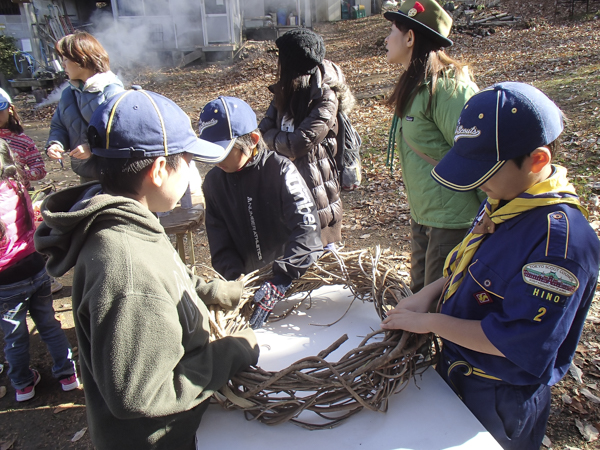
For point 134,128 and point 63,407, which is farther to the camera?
point 63,407

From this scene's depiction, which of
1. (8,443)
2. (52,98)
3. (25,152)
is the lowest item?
(8,443)

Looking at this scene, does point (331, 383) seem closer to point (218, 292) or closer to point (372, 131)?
point (218, 292)

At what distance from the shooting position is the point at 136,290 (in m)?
1.17

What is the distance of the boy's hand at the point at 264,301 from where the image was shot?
196 centimetres

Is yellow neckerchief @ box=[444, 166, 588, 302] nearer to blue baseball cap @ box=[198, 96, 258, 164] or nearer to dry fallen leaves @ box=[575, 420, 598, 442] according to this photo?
blue baseball cap @ box=[198, 96, 258, 164]

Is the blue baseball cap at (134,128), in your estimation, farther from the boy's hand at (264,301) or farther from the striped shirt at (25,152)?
the striped shirt at (25,152)

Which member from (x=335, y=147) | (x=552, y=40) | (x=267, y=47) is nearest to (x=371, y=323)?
(x=335, y=147)

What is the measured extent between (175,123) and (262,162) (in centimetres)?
112

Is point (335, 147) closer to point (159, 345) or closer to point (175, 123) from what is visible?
point (175, 123)

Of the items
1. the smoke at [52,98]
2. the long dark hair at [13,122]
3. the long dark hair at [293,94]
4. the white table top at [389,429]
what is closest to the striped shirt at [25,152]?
the long dark hair at [13,122]

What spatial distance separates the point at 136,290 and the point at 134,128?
0.50 m

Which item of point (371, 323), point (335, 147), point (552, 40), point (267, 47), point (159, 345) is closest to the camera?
point (159, 345)

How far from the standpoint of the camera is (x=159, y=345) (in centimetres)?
119

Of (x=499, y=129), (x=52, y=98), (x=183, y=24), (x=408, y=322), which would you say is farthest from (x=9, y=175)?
(x=183, y=24)
